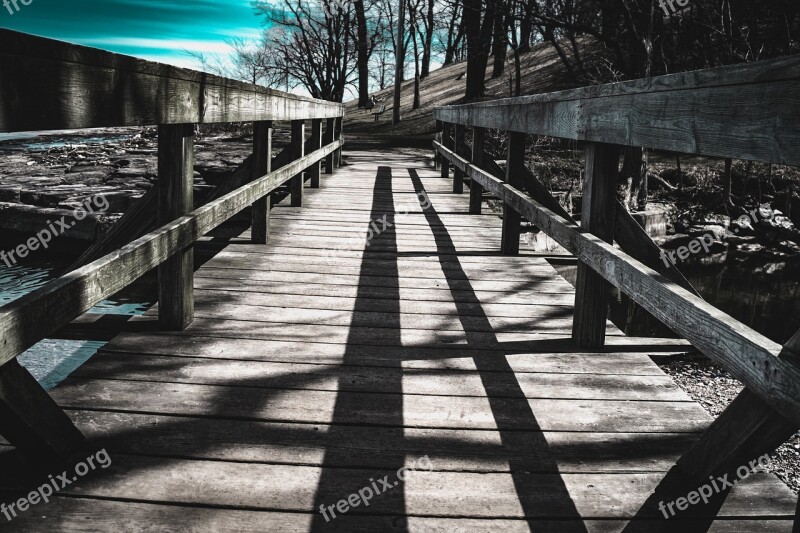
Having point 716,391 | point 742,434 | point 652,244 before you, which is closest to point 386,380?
point 652,244

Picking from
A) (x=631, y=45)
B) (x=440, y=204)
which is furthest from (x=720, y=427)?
(x=631, y=45)

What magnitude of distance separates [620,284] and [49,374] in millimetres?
4413

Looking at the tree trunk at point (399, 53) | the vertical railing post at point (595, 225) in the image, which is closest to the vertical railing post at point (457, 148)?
the vertical railing post at point (595, 225)

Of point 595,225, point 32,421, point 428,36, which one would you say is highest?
point 428,36

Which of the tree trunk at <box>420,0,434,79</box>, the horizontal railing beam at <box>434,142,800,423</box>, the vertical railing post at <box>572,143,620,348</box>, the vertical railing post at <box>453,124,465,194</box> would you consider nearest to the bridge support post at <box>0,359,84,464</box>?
the horizontal railing beam at <box>434,142,800,423</box>

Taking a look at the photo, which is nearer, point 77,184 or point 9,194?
point 9,194

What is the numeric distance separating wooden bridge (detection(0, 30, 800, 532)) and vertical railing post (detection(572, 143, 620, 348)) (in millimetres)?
11

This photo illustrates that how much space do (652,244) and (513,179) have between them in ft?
6.80

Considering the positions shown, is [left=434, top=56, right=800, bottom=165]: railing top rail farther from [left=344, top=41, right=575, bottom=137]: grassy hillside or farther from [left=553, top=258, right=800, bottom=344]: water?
[left=344, top=41, right=575, bottom=137]: grassy hillside

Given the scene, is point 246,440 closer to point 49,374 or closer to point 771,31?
point 49,374

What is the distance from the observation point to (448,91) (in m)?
34.1

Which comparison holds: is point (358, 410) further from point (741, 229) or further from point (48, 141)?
point (48, 141)

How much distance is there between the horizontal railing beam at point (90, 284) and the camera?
1.65 m

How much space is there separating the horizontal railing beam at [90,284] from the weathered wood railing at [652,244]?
5.68 feet
